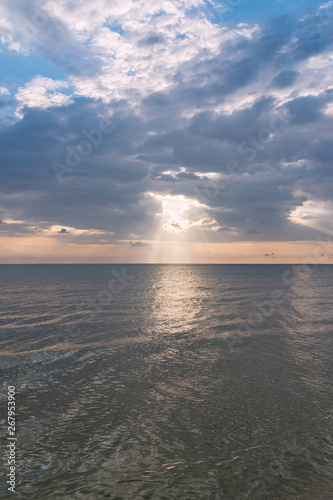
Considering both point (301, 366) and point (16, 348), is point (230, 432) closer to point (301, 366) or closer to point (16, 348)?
point (301, 366)

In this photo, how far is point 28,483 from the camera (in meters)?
9.78

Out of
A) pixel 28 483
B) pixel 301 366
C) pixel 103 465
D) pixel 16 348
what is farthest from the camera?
pixel 16 348

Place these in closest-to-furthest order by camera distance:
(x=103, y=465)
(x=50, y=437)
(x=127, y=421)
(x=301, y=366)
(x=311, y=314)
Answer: (x=103, y=465), (x=50, y=437), (x=127, y=421), (x=301, y=366), (x=311, y=314)

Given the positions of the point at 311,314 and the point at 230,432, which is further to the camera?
the point at 311,314

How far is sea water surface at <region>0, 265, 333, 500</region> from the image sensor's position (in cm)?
989

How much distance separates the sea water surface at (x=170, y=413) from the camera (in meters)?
9.89

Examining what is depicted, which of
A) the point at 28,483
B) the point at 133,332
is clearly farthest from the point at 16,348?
the point at 28,483

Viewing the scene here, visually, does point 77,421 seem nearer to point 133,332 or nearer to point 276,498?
point 276,498

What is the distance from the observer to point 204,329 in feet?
108

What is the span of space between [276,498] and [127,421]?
6.66m

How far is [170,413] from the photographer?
47.3 ft

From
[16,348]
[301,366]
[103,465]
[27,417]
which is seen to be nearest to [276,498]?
[103,465]

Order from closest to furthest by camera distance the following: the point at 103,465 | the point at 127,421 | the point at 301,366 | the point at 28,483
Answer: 1. the point at 28,483
2. the point at 103,465
3. the point at 127,421
4. the point at 301,366

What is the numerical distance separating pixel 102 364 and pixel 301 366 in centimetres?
1354
